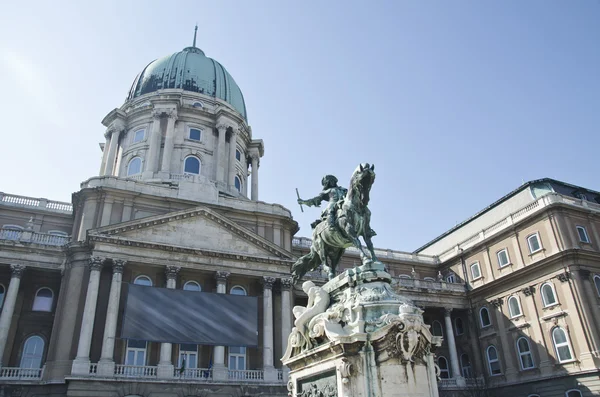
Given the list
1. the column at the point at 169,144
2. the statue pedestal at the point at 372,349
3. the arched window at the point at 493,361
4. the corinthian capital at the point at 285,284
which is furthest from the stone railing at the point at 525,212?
the statue pedestal at the point at 372,349

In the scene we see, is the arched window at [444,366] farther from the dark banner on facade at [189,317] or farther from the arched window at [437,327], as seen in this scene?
the dark banner on facade at [189,317]

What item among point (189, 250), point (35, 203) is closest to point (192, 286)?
point (189, 250)

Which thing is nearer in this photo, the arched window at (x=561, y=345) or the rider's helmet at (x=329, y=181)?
the rider's helmet at (x=329, y=181)

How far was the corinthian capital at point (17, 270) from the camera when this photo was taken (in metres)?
27.9

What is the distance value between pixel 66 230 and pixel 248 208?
1311cm

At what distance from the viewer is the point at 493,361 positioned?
36656mm

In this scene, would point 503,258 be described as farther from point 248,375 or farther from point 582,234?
point 248,375

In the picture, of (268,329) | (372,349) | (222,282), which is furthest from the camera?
(222,282)

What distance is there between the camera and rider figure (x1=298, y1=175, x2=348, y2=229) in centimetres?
794

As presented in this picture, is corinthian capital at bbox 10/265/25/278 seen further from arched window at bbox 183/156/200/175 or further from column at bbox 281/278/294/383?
arched window at bbox 183/156/200/175

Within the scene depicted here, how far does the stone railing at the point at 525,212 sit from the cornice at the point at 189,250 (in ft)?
56.4

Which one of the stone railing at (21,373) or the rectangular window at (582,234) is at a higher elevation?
the rectangular window at (582,234)

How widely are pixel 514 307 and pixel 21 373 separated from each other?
32.8 metres

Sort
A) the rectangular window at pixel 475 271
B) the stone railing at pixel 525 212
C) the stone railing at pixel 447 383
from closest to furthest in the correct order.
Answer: the stone railing at pixel 525 212, the stone railing at pixel 447 383, the rectangular window at pixel 475 271
